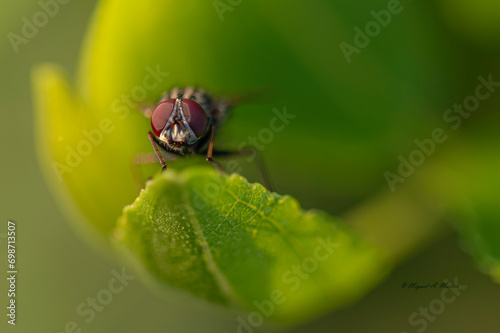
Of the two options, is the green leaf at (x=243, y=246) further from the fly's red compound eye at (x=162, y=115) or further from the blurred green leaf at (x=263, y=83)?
the blurred green leaf at (x=263, y=83)

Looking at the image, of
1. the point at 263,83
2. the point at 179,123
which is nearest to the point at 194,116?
the point at 179,123

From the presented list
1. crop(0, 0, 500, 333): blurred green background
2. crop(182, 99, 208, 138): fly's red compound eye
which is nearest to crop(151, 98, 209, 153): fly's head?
crop(182, 99, 208, 138): fly's red compound eye

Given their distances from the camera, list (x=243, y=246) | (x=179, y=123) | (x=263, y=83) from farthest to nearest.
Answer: (x=263, y=83)
(x=179, y=123)
(x=243, y=246)

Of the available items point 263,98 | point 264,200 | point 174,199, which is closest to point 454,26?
point 263,98

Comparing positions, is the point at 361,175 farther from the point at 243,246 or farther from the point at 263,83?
the point at 243,246

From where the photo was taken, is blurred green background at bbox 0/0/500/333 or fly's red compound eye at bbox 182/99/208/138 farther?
blurred green background at bbox 0/0/500/333

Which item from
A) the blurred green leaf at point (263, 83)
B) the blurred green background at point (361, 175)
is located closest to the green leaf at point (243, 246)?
the blurred green background at point (361, 175)

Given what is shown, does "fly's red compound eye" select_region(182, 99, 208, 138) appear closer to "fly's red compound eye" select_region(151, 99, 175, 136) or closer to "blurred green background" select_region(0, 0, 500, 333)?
"fly's red compound eye" select_region(151, 99, 175, 136)
